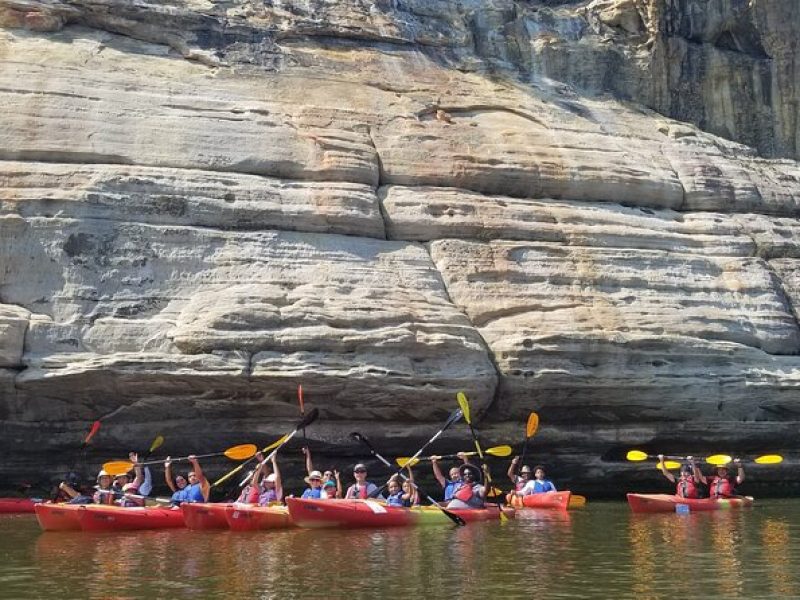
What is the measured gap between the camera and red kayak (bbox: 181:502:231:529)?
48.8ft

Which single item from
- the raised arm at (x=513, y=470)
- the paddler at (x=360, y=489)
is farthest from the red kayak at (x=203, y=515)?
the raised arm at (x=513, y=470)

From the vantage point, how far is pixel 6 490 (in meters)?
17.9

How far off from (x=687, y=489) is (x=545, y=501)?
89.5 inches

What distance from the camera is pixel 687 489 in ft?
59.7

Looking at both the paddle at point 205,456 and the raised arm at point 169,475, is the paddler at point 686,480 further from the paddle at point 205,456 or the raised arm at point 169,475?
the raised arm at point 169,475

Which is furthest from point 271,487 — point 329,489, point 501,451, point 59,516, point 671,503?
point 671,503

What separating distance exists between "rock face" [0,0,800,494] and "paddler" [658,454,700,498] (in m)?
0.58

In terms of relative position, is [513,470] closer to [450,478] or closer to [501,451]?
[501,451]

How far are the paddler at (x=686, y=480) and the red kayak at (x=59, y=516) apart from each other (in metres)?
8.54

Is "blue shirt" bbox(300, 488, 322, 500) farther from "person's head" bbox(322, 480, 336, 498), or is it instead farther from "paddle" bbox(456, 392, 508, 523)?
"paddle" bbox(456, 392, 508, 523)

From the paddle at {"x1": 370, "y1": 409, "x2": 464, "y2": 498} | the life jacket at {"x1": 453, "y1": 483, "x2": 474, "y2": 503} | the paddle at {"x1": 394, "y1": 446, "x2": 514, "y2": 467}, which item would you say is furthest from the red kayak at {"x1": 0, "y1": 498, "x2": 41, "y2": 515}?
the life jacket at {"x1": 453, "y1": 483, "x2": 474, "y2": 503}

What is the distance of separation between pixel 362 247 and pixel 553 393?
354 centimetres

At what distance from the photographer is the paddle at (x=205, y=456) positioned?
51.6 feet

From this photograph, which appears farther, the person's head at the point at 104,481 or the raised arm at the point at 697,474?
the raised arm at the point at 697,474
